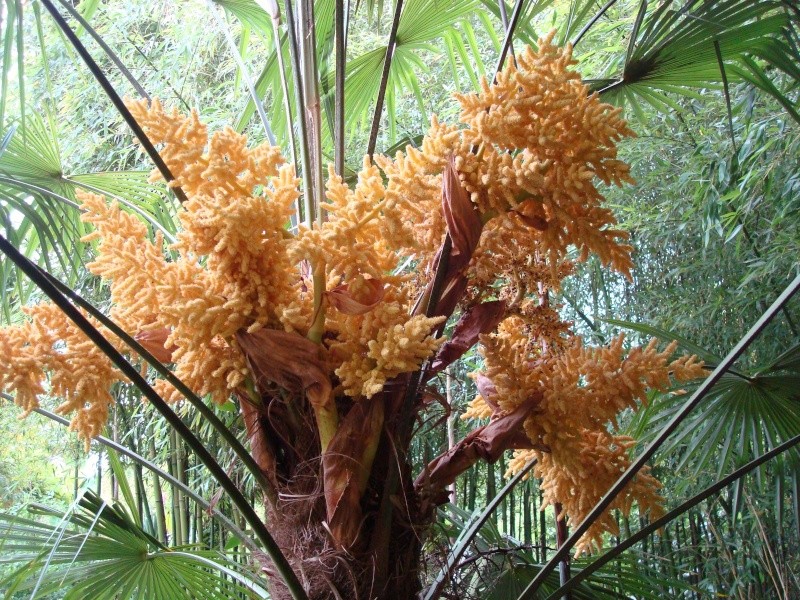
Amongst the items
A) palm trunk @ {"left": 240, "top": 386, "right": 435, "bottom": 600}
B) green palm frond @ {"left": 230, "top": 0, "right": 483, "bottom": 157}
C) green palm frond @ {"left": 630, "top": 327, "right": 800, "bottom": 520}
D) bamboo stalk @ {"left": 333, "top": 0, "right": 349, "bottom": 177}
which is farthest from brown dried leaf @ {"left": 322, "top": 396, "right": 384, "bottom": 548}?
green palm frond @ {"left": 230, "top": 0, "right": 483, "bottom": 157}

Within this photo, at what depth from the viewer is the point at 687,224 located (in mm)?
2135

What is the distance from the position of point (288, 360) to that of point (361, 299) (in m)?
0.10

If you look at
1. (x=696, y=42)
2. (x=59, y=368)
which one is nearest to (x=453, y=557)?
(x=59, y=368)

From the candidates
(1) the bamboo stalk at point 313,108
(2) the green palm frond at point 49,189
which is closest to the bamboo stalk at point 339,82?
(1) the bamboo stalk at point 313,108

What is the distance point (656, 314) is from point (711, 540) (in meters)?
0.71

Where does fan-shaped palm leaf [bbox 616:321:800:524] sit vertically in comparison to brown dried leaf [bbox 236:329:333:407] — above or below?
above

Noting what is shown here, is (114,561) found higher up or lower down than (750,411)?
lower down

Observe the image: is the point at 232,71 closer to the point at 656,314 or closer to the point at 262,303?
the point at 656,314

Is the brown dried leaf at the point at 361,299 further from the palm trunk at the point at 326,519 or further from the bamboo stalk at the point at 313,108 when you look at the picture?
the bamboo stalk at the point at 313,108

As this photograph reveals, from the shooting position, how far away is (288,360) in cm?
77

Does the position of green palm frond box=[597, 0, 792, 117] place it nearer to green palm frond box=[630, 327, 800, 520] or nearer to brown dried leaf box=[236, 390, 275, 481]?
green palm frond box=[630, 327, 800, 520]

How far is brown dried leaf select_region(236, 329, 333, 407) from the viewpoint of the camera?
76cm

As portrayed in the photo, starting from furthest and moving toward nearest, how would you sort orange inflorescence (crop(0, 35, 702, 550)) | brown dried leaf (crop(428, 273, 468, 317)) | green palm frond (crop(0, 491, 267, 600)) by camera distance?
green palm frond (crop(0, 491, 267, 600)), brown dried leaf (crop(428, 273, 468, 317)), orange inflorescence (crop(0, 35, 702, 550))

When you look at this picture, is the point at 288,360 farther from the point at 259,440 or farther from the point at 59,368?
the point at 59,368
